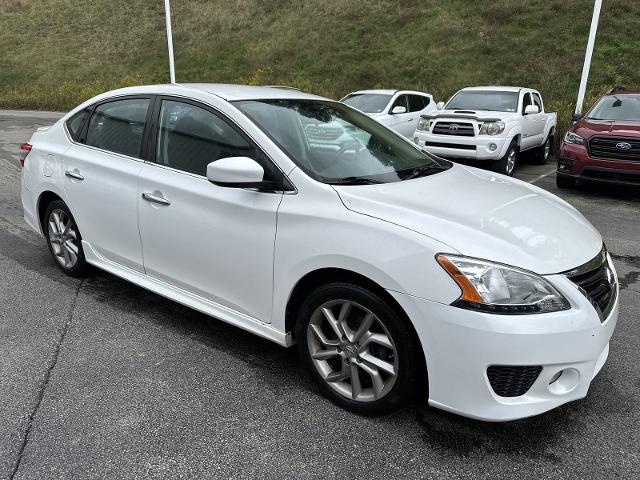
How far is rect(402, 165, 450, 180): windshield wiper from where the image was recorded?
3.19 m

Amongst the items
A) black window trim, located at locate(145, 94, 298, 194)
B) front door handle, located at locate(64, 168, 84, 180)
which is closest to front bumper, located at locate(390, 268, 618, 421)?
black window trim, located at locate(145, 94, 298, 194)

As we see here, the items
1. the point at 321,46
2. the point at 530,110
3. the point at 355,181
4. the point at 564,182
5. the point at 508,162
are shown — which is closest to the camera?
the point at 355,181

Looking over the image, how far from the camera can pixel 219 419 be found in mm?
2668

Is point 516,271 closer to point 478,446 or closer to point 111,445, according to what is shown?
point 478,446

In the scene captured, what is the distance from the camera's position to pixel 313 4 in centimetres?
3475

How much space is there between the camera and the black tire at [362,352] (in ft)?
7.98

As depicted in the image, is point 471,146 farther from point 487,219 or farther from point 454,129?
point 487,219

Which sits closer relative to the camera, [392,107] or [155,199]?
[155,199]

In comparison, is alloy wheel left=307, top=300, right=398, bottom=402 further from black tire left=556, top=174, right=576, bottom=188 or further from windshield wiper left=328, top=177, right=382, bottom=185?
black tire left=556, top=174, right=576, bottom=188

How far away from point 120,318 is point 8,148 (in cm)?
1038

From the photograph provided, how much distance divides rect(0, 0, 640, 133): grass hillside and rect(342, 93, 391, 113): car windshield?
5.46m

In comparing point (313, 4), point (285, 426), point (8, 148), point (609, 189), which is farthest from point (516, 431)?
point (313, 4)

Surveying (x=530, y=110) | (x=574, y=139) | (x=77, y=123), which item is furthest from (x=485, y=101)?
(x=77, y=123)

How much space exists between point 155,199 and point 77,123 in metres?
1.50
